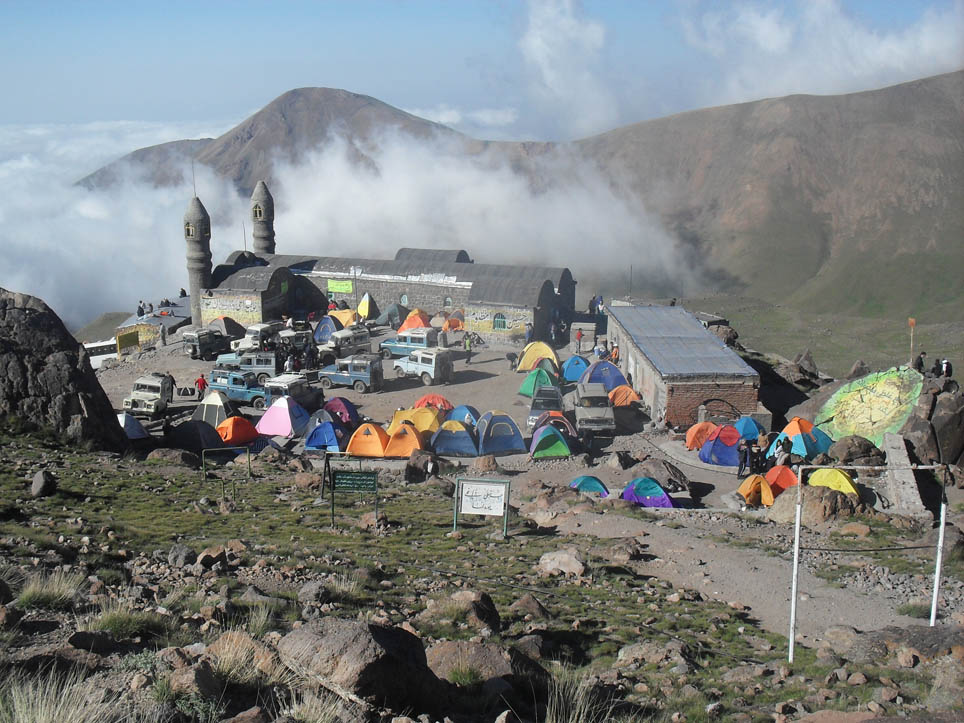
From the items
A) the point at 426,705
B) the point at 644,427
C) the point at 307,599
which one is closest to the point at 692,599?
the point at 307,599

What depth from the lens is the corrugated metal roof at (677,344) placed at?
26.1 m

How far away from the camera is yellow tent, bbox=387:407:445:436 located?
24453 mm

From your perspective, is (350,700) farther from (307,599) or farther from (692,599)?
(692,599)

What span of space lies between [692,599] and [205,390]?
864 inches

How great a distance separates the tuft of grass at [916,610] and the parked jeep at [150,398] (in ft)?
73.4

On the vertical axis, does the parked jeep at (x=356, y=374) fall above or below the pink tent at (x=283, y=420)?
above

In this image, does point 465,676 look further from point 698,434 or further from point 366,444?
point 698,434

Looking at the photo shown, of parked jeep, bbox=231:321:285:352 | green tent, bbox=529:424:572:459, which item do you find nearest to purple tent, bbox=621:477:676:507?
green tent, bbox=529:424:572:459

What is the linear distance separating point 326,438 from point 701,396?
37.5 ft

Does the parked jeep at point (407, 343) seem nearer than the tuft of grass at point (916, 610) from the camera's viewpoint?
No

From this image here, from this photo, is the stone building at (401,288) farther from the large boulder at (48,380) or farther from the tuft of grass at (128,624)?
the tuft of grass at (128,624)

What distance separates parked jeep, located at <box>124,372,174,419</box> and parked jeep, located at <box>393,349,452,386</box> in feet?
27.7

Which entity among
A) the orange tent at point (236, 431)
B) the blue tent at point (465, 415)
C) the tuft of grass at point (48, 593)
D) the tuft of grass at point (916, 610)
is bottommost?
the tuft of grass at point (916, 610)

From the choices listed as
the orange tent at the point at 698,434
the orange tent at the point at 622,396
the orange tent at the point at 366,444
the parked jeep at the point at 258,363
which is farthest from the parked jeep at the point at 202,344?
the orange tent at the point at 698,434
